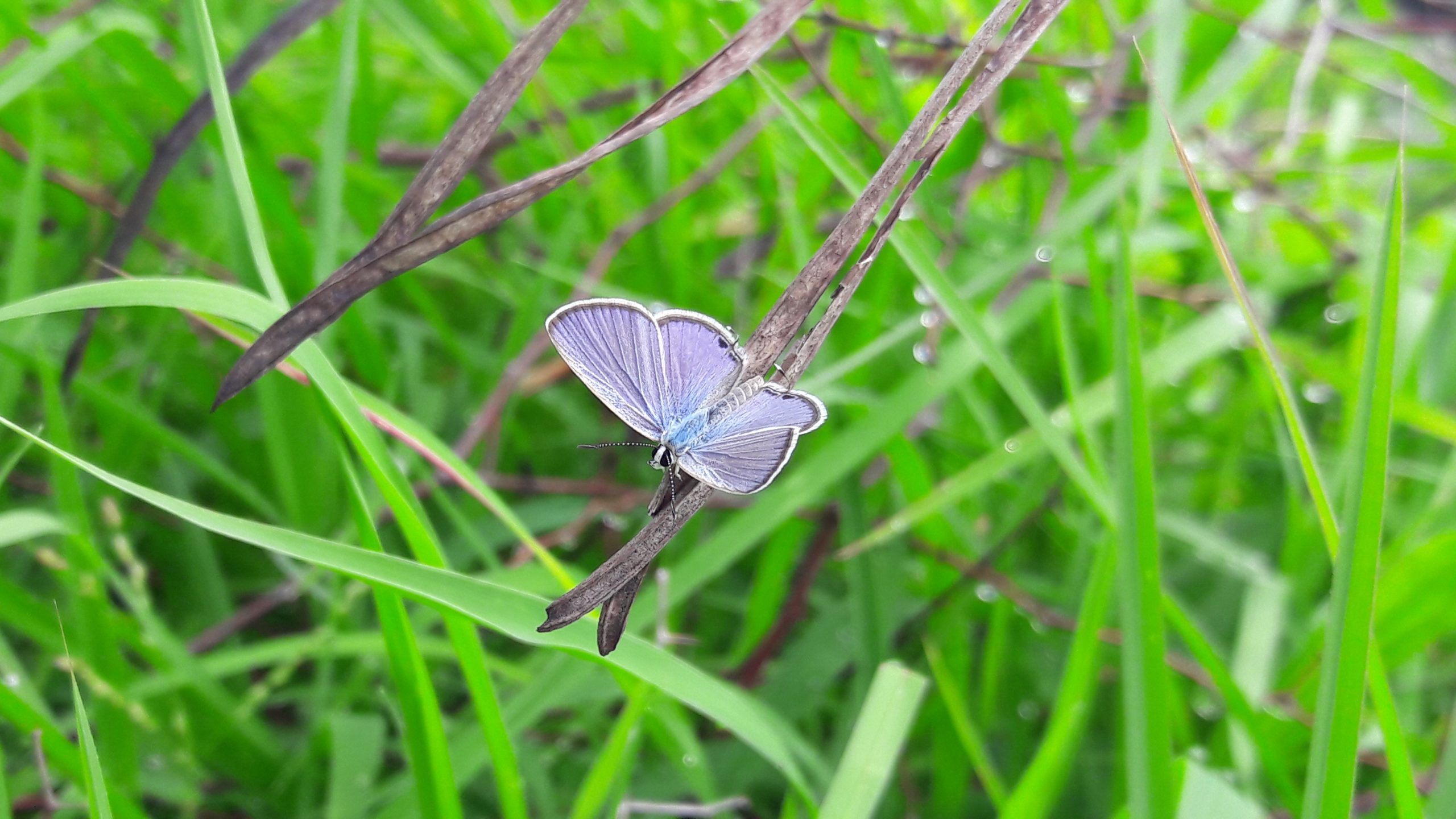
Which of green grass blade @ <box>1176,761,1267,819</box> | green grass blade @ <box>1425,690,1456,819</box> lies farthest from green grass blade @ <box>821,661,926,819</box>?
green grass blade @ <box>1425,690,1456,819</box>

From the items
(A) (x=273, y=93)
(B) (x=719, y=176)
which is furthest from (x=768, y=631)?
(A) (x=273, y=93)

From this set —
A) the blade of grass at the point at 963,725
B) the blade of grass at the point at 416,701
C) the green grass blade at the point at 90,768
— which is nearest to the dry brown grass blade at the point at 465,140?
the blade of grass at the point at 416,701

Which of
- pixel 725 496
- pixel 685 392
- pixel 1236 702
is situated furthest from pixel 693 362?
pixel 1236 702

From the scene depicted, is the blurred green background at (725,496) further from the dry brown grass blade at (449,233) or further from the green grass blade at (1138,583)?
the dry brown grass blade at (449,233)

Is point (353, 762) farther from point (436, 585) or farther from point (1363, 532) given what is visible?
point (1363, 532)

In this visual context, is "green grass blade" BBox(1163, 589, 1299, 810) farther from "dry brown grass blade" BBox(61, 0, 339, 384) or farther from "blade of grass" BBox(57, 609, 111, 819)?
"dry brown grass blade" BBox(61, 0, 339, 384)
